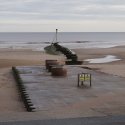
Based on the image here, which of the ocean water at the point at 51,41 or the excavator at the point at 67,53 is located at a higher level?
the excavator at the point at 67,53

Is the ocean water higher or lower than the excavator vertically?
lower

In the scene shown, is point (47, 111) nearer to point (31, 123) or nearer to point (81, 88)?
point (31, 123)

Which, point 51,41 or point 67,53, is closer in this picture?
point 67,53

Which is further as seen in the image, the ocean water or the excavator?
the ocean water

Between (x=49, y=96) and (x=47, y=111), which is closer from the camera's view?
(x=47, y=111)

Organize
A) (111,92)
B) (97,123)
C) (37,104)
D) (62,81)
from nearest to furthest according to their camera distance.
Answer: (97,123) < (37,104) < (111,92) < (62,81)

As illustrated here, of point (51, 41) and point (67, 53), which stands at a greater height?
point (67, 53)

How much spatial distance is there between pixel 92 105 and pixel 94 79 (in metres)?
6.98

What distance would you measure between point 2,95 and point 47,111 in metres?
5.25

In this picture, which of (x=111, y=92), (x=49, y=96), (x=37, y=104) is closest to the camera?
(x=37, y=104)

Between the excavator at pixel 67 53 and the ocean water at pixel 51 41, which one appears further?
the ocean water at pixel 51 41

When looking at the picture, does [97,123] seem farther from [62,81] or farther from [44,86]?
[62,81]

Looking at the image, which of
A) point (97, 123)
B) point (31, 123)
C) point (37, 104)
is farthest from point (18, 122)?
point (37, 104)

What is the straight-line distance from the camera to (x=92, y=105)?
13398mm
